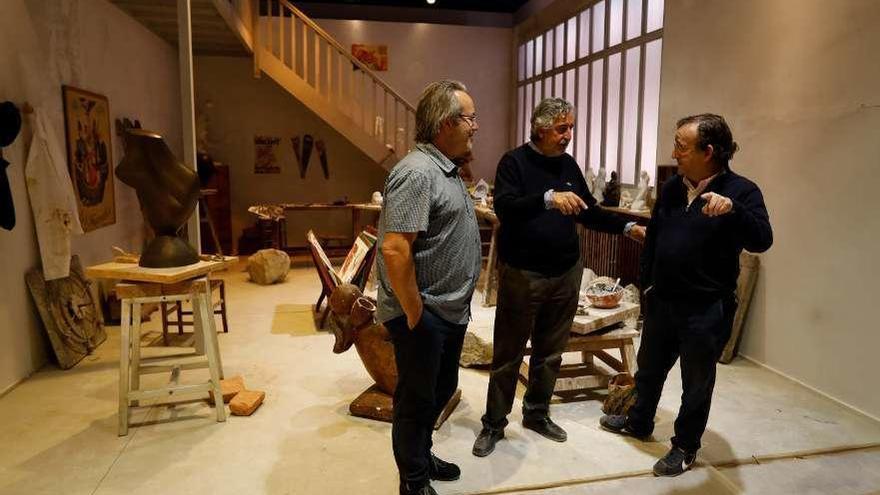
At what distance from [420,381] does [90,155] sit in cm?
397

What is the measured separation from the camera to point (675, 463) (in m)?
2.71

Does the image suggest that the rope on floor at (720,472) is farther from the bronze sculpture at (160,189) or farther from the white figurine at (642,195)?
the white figurine at (642,195)

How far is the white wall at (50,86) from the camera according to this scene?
12.0ft

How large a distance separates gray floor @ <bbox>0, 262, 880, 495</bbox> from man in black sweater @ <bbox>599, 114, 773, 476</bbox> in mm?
306

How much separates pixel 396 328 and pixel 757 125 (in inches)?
133

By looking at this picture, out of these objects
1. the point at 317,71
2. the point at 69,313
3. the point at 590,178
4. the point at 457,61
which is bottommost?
the point at 69,313

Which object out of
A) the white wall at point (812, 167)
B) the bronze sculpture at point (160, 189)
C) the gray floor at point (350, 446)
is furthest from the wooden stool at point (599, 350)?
the bronze sculpture at point (160, 189)

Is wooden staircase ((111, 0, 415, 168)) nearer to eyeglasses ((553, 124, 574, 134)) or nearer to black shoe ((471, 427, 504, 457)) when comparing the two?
eyeglasses ((553, 124, 574, 134))

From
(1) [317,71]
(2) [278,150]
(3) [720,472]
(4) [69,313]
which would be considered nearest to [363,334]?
(3) [720,472]

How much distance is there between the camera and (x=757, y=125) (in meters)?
4.30

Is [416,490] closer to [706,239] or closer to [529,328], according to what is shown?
[529,328]

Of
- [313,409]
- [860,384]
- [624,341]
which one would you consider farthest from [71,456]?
[860,384]

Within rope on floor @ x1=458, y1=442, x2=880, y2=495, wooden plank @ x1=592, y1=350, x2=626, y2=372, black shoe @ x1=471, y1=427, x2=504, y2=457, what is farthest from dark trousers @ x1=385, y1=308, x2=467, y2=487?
wooden plank @ x1=592, y1=350, x2=626, y2=372

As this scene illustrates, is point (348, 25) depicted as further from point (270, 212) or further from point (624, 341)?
point (624, 341)
